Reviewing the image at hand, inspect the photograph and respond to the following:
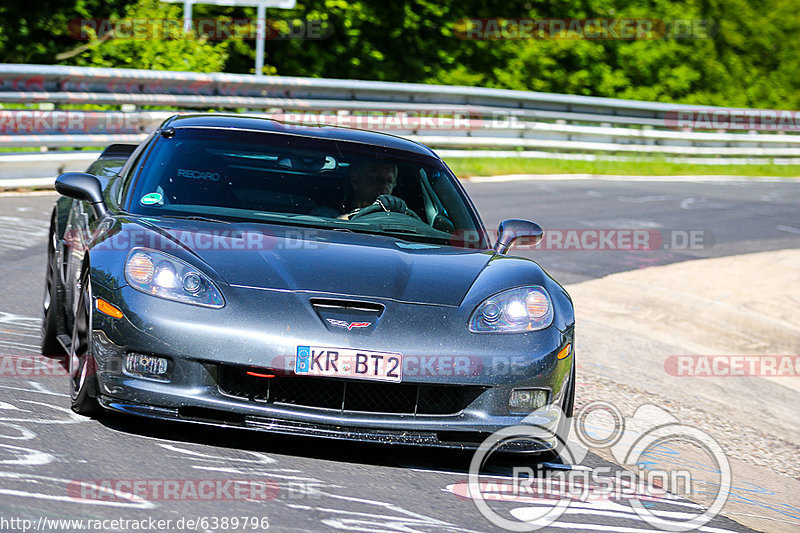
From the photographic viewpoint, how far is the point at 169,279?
472cm

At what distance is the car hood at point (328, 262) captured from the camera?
15.7 feet

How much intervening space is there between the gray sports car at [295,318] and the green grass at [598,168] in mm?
12246

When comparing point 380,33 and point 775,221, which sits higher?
point 380,33

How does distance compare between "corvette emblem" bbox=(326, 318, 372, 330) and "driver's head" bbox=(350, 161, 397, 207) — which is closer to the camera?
"corvette emblem" bbox=(326, 318, 372, 330)

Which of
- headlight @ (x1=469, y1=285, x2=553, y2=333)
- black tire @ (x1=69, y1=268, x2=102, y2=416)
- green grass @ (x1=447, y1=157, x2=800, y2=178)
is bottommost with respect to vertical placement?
green grass @ (x1=447, y1=157, x2=800, y2=178)

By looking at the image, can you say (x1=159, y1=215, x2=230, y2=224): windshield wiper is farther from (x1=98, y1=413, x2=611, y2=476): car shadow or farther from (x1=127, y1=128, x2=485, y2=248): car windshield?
(x1=98, y1=413, x2=611, y2=476): car shadow

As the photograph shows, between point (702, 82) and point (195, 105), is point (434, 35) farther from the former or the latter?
point (195, 105)

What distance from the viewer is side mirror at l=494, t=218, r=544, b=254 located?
6047 mm

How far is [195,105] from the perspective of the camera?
52.4ft

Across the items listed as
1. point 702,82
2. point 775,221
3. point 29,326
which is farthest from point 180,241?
point 702,82

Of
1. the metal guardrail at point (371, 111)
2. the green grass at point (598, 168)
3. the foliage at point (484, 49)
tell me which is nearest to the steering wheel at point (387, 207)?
the metal guardrail at point (371, 111)

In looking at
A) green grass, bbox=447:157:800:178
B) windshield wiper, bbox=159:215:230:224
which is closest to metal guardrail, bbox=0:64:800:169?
green grass, bbox=447:157:800:178

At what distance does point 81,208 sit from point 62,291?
17.0 inches

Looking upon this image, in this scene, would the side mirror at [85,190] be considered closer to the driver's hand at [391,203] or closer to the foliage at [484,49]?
the driver's hand at [391,203]
